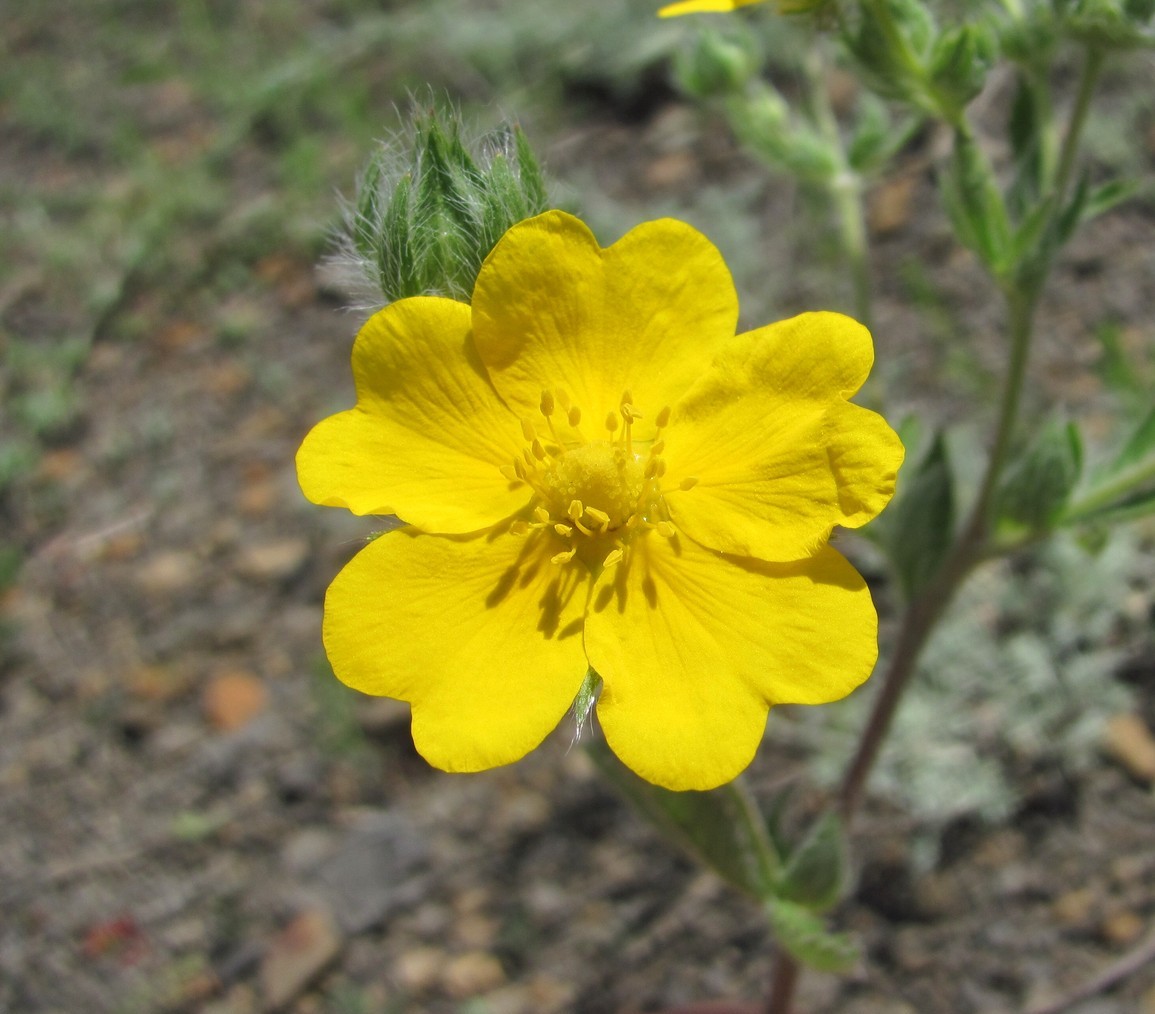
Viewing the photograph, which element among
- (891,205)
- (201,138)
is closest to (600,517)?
(891,205)

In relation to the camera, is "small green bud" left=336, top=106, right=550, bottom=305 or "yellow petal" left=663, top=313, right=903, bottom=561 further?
"small green bud" left=336, top=106, right=550, bottom=305

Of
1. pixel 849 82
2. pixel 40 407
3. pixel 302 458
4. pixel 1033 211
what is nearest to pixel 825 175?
pixel 1033 211

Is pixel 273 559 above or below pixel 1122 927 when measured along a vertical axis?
above

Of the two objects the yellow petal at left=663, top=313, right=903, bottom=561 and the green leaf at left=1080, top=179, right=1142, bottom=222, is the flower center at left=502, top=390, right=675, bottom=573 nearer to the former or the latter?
the yellow petal at left=663, top=313, right=903, bottom=561

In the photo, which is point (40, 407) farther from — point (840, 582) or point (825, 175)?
point (840, 582)

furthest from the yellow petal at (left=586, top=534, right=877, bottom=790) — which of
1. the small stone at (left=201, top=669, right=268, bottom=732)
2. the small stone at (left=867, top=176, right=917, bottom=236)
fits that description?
the small stone at (left=867, top=176, right=917, bottom=236)

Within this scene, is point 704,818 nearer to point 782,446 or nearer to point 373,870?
point 782,446
